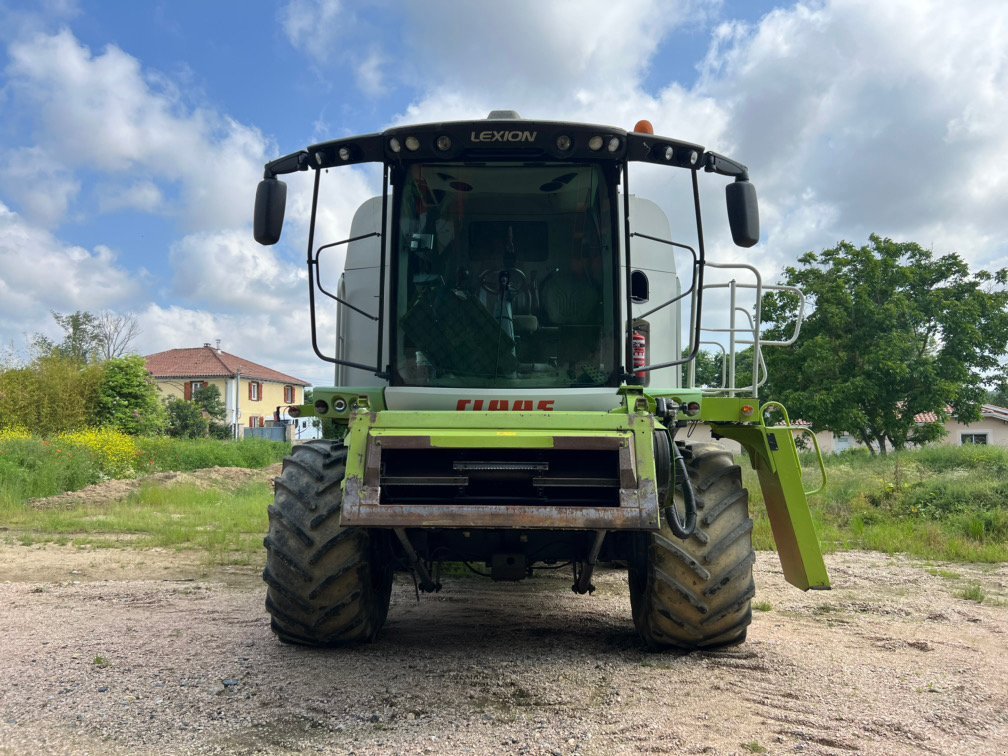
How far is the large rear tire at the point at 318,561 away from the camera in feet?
13.9

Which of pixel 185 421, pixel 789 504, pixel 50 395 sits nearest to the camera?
pixel 789 504

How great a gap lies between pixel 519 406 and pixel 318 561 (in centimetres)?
130

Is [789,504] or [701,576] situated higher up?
[789,504]

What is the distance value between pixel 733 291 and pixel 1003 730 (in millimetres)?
3130

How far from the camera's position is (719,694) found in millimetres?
3906

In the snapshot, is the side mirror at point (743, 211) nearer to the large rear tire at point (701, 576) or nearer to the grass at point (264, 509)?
the large rear tire at point (701, 576)

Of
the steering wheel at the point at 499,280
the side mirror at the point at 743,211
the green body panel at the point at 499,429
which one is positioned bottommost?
the green body panel at the point at 499,429

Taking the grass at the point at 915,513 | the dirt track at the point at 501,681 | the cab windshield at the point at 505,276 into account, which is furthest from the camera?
the grass at the point at 915,513

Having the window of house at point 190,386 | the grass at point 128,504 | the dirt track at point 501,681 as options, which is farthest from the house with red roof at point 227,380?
the dirt track at point 501,681

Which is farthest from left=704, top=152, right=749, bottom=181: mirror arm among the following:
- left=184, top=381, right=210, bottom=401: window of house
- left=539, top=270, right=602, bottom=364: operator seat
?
left=184, top=381, right=210, bottom=401: window of house

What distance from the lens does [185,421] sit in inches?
1556

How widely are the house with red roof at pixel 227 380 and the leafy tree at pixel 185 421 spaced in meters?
9.43

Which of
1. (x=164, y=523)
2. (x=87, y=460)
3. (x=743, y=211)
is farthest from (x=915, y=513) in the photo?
(x=87, y=460)

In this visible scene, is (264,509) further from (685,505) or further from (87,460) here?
(685,505)
